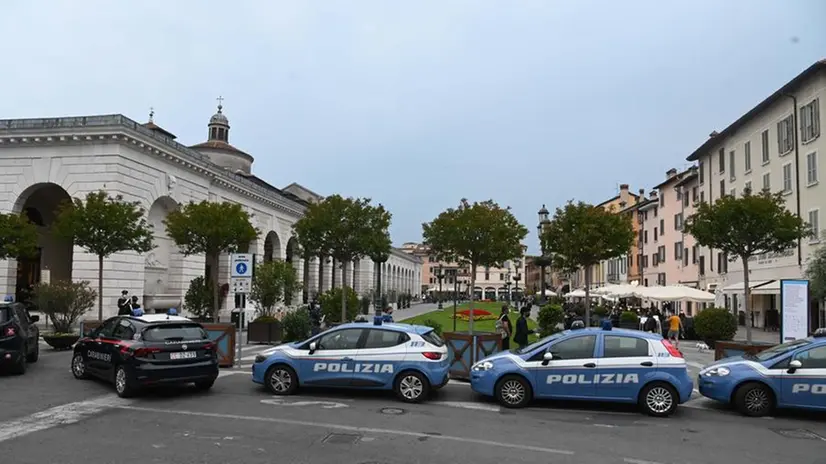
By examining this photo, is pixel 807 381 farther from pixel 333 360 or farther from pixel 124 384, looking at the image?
pixel 124 384

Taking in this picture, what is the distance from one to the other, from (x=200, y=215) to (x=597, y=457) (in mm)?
19301

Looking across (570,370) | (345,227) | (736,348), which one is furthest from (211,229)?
(736,348)

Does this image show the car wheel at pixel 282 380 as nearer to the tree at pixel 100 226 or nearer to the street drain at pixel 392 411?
the street drain at pixel 392 411

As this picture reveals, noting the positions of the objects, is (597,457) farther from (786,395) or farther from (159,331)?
(159,331)

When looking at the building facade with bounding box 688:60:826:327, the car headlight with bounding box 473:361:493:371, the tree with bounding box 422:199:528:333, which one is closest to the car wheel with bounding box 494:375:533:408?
the car headlight with bounding box 473:361:493:371

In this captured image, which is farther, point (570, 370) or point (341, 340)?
point (341, 340)

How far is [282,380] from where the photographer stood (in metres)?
11.6

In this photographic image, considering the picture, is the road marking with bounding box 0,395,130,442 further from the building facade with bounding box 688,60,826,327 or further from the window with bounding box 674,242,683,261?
the window with bounding box 674,242,683,261

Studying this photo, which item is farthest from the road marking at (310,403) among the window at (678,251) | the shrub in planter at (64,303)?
the window at (678,251)

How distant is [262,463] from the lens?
7027 millimetres

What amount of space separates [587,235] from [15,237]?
2156 centimetres

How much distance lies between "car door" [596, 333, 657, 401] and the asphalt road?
1.31ft

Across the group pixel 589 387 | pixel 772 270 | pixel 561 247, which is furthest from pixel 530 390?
pixel 772 270

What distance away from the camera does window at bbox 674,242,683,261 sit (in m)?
50.4
